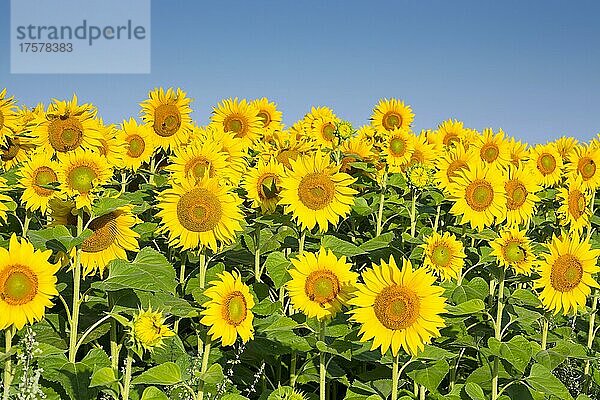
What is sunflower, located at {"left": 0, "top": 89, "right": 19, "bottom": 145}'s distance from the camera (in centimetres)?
474

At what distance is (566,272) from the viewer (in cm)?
442

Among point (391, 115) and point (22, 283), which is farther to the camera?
point (391, 115)

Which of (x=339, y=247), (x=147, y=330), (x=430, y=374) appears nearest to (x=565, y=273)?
(x=430, y=374)

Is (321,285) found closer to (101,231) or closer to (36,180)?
(101,231)

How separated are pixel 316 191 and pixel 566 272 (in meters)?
1.49

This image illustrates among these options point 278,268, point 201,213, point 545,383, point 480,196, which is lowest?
point 545,383

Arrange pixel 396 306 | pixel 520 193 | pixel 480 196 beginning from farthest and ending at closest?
1. pixel 520 193
2. pixel 480 196
3. pixel 396 306

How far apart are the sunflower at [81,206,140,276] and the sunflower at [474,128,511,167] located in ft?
12.4

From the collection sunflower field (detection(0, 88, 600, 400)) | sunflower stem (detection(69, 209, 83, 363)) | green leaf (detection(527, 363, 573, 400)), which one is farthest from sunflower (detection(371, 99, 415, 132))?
sunflower stem (detection(69, 209, 83, 363))

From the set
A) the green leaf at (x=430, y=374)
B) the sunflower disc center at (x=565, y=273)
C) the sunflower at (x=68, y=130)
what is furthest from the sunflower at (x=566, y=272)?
the sunflower at (x=68, y=130)

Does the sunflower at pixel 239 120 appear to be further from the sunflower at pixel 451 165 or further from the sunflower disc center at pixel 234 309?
the sunflower disc center at pixel 234 309

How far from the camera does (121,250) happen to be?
3.95 meters

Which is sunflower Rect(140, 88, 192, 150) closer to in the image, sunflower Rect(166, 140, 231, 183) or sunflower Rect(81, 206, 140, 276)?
sunflower Rect(166, 140, 231, 183)

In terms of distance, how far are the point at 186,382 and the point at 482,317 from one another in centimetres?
181
